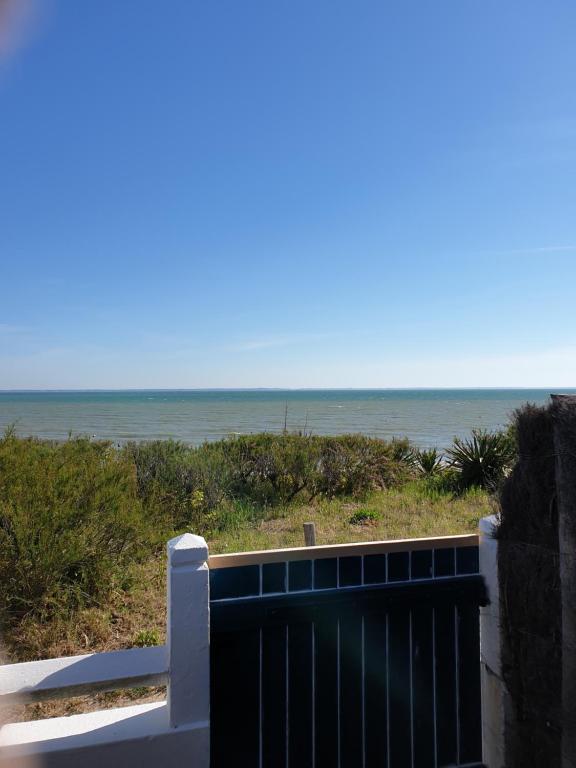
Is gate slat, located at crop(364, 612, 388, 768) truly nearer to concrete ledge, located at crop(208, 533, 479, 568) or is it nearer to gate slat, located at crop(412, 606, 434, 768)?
gate slat, located at crop(412, 606, 434, 768)

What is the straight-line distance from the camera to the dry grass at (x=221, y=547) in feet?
14.2

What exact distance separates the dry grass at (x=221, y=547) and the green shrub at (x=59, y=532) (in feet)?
0.81

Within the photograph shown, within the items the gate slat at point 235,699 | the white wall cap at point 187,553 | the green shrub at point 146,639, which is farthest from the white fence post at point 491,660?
the green shrub at point 146,639

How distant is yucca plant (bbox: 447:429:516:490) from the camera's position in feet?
39.1

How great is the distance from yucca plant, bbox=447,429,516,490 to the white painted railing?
1012cm

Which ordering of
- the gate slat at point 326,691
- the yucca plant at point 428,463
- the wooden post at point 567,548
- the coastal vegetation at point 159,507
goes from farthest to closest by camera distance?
1. the yucca plant at point 428,463
2. the coastal vegetation at point 159,507
3. the gate slat at point 326,691
4. the wooden post at point 567,548

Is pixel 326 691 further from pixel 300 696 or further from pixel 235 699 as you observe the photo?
pixel 235 699

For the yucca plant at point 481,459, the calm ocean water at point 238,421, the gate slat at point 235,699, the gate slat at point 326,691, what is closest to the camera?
the gate slat at point 235,699

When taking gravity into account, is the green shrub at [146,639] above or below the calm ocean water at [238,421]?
above

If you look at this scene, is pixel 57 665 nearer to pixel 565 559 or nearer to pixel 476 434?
pixel 565 559

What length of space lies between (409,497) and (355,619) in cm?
783

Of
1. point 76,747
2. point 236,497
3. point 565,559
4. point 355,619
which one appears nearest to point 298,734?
point 355,619

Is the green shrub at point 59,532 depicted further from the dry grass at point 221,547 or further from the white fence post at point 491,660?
the white fence post at point 491,660

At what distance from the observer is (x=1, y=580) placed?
4844 millimetres
